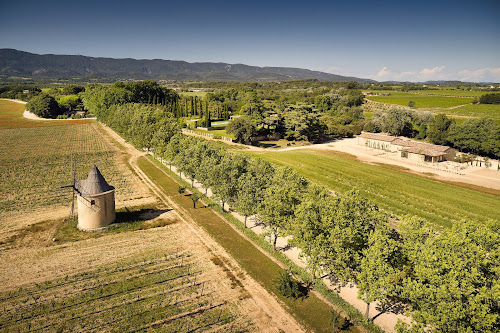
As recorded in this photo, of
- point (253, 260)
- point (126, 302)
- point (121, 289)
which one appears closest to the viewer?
point (126, 302)

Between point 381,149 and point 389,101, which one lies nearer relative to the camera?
point 381,149

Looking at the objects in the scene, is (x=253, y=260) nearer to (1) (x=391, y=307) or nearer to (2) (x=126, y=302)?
(2) (x=126, y=302)

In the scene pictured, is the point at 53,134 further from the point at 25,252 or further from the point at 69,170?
the point at 25,252

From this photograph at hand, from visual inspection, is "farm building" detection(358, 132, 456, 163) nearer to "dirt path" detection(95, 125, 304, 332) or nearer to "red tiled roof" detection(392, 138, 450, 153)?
"red tiled roof" detection(392, 138, 450, 153)

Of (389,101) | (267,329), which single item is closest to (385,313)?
(267,329)

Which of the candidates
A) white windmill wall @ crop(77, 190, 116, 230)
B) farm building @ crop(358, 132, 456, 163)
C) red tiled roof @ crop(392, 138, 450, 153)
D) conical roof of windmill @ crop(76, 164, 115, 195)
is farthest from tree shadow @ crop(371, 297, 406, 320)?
red tiled roof @ crop(392, 138, 450, 153)

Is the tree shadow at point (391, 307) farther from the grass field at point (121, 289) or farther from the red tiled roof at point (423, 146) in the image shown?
the red tiled roof at point (423, 146)

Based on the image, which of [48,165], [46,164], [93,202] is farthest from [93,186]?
[46,164]
